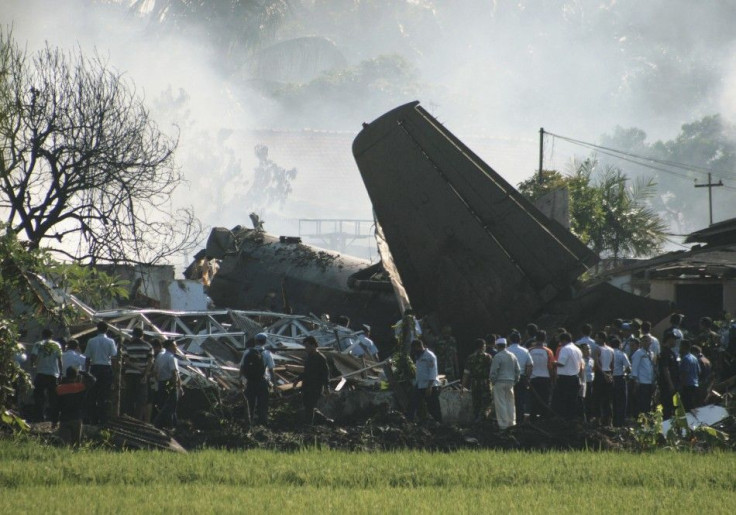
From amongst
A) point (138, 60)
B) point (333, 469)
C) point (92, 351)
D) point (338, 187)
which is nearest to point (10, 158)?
point (92, 351)

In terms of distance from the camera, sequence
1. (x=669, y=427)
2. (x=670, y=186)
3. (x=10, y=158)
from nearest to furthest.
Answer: (x=669, y=427) → (x=10, y=158) → (x=670, y=186)

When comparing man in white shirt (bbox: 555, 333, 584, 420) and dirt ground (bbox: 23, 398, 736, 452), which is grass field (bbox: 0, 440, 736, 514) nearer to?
dirt ground (bbox: 23, 398, 736, 452)

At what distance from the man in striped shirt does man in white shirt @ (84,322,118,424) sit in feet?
1.94

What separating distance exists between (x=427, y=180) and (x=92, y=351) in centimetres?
845

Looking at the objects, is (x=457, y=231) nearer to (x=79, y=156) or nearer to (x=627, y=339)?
(x=627, y=339)

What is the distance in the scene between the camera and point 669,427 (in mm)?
16562

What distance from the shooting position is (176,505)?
1159 centimetres

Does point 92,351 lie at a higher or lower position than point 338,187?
lower

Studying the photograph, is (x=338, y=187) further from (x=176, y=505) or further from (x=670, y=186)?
(x=176, y=505)

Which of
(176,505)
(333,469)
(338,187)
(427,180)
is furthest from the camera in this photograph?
(338,187)

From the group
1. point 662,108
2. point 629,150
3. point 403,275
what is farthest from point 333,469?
point 662,108

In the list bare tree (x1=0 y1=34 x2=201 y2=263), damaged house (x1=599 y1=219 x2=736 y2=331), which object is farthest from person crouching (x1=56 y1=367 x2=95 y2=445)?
damaged house (x1=599 y1=219 x2=736 y2=331)

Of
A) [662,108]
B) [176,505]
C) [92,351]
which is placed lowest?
[176,505]

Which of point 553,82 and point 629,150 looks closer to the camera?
point 629,150
